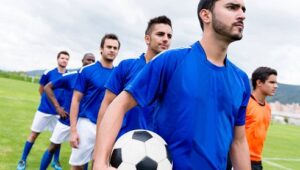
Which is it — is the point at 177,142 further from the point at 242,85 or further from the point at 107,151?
the point at 242,85

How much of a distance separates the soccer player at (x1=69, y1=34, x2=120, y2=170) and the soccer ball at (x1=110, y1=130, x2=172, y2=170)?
3.00 m

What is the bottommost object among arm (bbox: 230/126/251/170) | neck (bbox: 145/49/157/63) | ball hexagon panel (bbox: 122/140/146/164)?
arm (bbox: 230/126/251/170)

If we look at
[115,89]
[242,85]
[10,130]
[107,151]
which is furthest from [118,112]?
[10,130]

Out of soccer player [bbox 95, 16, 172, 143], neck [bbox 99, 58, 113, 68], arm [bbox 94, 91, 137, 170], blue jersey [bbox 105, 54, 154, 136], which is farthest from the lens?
neck [bbox 99, 58, 113, 68]

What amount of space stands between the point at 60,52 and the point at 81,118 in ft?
9.20

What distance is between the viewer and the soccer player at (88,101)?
5.42 m

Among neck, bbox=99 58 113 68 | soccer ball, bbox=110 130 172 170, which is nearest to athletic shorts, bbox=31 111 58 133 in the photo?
neck, bbox=99 58 113 68

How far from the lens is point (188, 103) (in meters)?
2.41

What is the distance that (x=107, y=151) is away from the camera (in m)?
2.26

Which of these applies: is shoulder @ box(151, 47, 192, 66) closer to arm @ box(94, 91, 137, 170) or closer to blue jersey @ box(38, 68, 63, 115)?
arm @ box(94, 91, 137, 170)

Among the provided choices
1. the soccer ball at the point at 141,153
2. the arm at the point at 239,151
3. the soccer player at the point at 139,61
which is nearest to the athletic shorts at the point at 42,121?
the soccer player at the point at 139,61

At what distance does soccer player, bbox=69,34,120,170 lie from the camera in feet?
17.8

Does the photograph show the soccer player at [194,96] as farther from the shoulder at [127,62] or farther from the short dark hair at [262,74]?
the short dark hair at [262,74]

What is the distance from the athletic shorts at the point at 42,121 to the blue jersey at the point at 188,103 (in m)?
5.64
